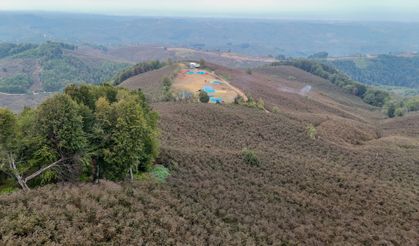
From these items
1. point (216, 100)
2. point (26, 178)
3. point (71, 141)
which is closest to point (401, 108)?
point (216, 100)

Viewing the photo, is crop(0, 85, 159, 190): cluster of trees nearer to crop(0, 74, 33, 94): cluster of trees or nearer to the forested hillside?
crop(0, 74, 33, 94): cluster of trees

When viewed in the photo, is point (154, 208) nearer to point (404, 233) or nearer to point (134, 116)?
point (134, 116)

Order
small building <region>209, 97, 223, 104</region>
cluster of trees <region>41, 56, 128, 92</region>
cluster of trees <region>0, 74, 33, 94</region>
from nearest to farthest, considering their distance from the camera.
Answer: small building <region>209, 97, 223, 104</region>, cluster of trees <region>0, 74, 33, 94</region>, cluster of trees <region>41, 56, 128, 92</region>

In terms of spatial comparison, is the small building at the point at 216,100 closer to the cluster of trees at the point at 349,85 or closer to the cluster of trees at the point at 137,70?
the cluster of trees at the point at 137,70

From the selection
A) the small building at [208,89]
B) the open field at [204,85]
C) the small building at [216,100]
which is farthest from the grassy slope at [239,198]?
the small building at [208,89]

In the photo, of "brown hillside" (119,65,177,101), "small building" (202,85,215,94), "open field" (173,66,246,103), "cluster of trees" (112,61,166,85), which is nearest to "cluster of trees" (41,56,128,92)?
"cluster of trees" (112,61,166,85)

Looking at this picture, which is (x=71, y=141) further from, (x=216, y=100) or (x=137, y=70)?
(x=137, y=70)
